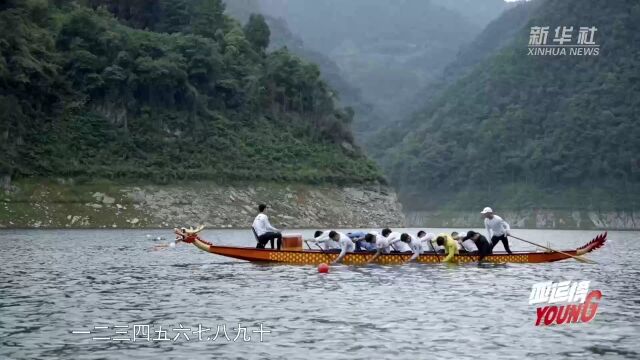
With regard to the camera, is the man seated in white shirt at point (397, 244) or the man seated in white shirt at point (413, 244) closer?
the man seated in white shirt at point (413, 244)

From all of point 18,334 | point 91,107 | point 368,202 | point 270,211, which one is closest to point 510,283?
point 18,334

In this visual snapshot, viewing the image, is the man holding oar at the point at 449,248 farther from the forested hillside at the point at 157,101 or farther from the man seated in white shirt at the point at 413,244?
the forested hillside at the point at 157,101

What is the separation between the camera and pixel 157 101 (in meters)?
129

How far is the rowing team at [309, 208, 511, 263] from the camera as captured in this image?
46.6 metres

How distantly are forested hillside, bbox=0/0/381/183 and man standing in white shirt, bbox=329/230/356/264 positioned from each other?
68.4 m

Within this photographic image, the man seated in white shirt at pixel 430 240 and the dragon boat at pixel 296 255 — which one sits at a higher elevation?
the man seated in white shirt at pixel 430 240

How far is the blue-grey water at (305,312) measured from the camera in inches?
875

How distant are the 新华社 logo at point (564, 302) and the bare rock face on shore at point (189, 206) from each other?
75005 mm

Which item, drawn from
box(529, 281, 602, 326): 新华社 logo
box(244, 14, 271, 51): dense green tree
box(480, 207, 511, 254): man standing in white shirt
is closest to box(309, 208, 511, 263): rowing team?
box(480, 207, 511, 254): man standing in white shirt

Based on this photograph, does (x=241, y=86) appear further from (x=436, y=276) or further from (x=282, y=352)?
(x=282, y=352)

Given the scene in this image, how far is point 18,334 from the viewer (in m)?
23.8

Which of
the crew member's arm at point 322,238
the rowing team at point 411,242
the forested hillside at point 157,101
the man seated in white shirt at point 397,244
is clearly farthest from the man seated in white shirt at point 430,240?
the forested hillside at point 157,101

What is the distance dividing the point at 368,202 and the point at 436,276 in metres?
99.9

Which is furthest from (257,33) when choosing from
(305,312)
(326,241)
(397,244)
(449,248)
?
(305,312)
